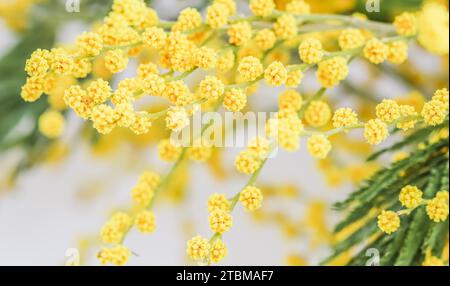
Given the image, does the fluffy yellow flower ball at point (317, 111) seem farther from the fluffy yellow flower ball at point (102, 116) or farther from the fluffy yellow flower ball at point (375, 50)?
the fluffy yellow flower ball at point (102, 116)

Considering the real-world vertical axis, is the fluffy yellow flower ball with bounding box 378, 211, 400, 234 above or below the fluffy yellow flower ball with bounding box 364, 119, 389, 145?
below

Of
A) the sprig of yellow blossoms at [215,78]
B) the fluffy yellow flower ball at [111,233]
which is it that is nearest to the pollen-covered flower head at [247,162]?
the sprig of yellow blossoms at [215,78]

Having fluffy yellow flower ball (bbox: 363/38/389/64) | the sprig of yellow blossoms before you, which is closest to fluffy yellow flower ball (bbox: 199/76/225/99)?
the sprig of yellow blossoms

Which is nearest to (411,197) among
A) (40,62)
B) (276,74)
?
(276,74)

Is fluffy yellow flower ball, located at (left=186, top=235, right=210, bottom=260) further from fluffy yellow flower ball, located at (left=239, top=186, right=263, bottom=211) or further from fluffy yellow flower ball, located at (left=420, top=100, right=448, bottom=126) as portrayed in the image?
fluffy yellow flower ball, located at (left=420, top=100, right=448, bottom=126)

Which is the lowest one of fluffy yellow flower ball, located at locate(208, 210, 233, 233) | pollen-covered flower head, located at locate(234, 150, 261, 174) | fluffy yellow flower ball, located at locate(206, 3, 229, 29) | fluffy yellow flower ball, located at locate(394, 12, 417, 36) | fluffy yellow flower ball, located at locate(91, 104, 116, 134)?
fluffy yellow flower ball, located at locate(208, 210, 233, 233)

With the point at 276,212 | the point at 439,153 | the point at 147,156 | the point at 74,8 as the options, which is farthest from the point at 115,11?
the point at 147,156

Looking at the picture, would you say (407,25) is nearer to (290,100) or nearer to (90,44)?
(290,100)
